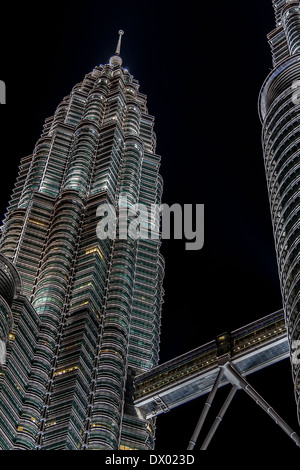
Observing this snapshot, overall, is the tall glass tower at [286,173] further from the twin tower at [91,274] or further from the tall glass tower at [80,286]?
the tall glass tower at [80,286]

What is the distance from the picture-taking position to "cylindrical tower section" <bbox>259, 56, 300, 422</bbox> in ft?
332

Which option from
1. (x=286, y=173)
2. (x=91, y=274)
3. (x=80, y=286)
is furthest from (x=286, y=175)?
(x=80, y=286)

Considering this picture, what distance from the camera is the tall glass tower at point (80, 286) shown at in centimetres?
11119

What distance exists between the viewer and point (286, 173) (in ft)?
388

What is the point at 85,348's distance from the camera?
398 ft

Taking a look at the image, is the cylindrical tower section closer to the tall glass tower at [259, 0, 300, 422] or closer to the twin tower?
the tall glass tower at [259, 0, 300, 422]

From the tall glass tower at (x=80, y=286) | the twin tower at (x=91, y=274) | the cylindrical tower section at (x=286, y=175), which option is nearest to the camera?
the cylindrical tower section at (x=286, y=175)

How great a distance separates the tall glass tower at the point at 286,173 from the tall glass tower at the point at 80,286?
1248 inches

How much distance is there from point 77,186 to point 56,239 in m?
20.8

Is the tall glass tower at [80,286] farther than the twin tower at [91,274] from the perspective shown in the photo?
Yes

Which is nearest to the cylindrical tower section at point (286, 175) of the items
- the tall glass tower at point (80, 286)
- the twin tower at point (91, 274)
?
the twin tower at point (91, 274)

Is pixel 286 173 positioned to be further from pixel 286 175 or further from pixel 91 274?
pixel 91 274

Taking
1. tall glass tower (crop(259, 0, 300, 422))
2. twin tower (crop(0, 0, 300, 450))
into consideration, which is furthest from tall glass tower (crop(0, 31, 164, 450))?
tall glass tower (crop(259, 0, 300, 422))
